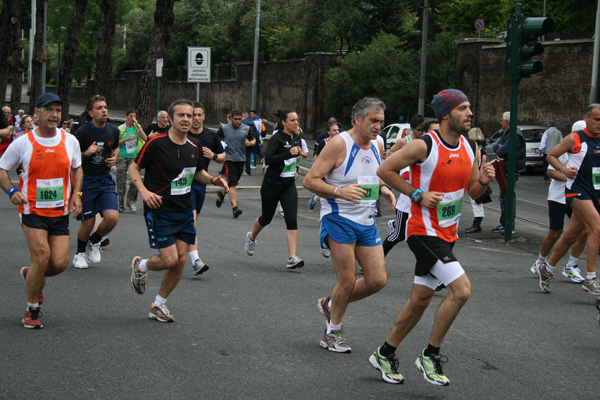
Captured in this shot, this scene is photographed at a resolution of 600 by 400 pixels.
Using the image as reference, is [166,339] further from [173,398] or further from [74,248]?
[74,248]

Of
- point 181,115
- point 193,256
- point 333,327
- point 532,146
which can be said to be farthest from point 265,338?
point 532,146

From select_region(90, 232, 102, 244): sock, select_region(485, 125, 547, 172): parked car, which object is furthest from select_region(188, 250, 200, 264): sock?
select_region(485, 125, 547, 172): parked car

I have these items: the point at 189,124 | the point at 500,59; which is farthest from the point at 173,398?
the point at 500,59

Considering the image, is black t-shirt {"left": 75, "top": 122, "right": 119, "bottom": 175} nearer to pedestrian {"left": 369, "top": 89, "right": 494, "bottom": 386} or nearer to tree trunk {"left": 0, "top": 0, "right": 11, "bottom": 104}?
pedestrian {"left": 369, "top": 89, "right": 494, "bottom": 386}

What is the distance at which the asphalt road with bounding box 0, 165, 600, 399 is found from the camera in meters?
5.42

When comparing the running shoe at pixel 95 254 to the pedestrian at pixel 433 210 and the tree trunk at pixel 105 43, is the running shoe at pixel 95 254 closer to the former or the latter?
the pedestrian at pixel 433 210

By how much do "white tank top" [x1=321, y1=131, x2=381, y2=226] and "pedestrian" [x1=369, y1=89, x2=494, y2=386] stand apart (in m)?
0.73

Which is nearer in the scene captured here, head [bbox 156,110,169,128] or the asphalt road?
the asphalt road

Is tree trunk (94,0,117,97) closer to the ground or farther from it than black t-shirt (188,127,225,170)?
farther from it

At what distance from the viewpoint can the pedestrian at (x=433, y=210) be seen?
548 centimetres

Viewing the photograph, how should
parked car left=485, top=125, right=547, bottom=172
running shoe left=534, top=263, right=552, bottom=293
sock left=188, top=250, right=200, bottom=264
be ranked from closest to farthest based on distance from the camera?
running shoe left=534, top=263, right=552, bottom=293 < sock left=188, top=250, right=200, bottom=264 < parked car left=485, top=125, right=547, bottom=172

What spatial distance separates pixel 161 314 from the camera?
7.12m

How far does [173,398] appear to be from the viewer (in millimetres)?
5105

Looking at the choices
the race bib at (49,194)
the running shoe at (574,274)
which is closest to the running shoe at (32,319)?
the race bib at (49,194)
